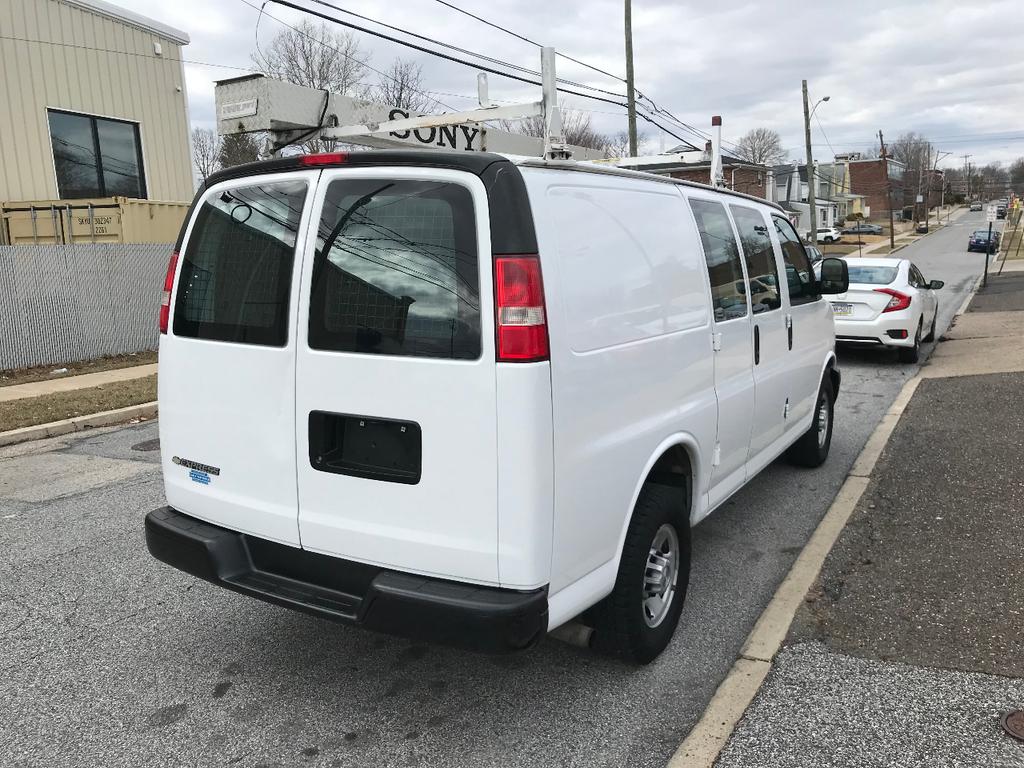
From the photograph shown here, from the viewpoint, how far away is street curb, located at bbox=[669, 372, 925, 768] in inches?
112

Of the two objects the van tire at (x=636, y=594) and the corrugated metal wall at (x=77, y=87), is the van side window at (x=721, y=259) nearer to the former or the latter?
the van tire at (x=636, y=594)

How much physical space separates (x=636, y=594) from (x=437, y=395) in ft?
4.02

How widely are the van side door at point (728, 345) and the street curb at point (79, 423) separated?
7232 millimetres

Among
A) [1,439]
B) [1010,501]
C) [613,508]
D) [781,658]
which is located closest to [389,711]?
[613,508]

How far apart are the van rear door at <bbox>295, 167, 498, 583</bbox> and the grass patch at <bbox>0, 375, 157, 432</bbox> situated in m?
A: 6.97

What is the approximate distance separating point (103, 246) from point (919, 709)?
13.4 meters

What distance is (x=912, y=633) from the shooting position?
358cm

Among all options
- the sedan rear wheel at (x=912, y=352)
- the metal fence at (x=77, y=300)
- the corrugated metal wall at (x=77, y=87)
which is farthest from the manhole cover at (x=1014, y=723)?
the corrugated metal wall at (x=77, y=87)

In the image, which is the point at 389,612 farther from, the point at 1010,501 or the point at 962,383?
the point at 962,383

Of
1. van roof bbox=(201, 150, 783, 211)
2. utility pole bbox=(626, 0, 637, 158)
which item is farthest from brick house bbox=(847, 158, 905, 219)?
van roof bbox=(201, 150, 783, 211)

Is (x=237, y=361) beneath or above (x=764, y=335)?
above

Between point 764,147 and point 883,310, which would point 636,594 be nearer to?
point 883,310

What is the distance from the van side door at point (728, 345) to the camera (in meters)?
3.95

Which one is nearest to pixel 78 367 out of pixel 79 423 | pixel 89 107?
pixel 79 423
